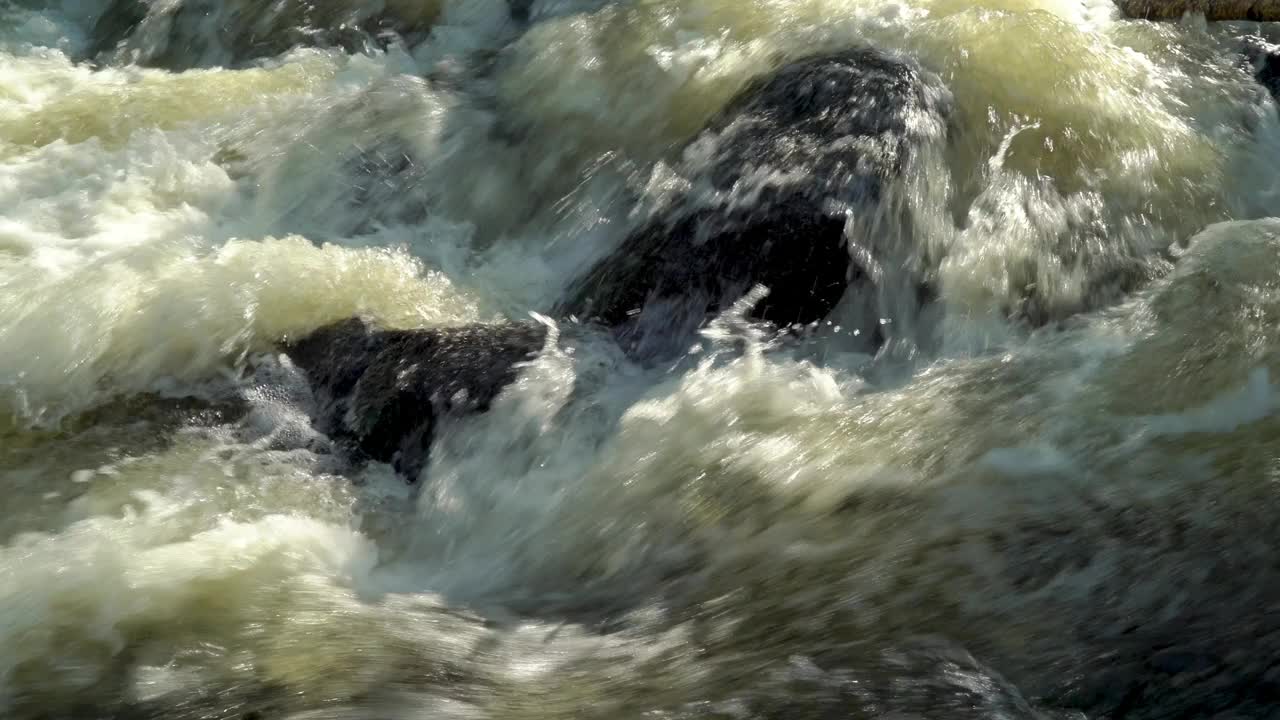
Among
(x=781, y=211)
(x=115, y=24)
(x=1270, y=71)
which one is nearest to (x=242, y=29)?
(x=115, y=24)

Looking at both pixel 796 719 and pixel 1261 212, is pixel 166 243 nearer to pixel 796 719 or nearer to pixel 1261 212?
pixel 796 719

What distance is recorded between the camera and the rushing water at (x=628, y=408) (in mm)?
3115

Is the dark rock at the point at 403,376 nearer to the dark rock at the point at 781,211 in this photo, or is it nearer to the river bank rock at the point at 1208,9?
the dark rock at the point at 781,211

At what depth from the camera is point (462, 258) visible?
18.1ft

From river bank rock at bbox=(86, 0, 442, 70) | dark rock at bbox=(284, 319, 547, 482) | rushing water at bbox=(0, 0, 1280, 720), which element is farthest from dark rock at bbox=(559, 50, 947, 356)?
river bank rock at bbox=(86, 0, 442, 70)

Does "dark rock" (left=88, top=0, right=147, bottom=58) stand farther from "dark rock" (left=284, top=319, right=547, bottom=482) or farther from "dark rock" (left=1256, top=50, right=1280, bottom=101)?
"dark rock" (left=1256, top=50, right=1280, bottom=101)

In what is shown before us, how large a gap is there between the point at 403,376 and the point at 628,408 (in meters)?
0.82

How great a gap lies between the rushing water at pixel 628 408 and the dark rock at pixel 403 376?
0.09 m

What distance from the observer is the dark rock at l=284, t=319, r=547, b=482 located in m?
4.44

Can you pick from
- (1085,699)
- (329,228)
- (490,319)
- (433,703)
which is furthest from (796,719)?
(329,228)

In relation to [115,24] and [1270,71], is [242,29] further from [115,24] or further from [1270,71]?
[1270,71]

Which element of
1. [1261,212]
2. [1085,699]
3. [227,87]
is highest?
[227,87]

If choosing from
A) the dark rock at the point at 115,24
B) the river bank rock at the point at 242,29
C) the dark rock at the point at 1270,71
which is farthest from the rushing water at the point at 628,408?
the dark rock at the point at 115,24

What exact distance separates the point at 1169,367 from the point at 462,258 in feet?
9.39
